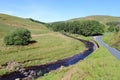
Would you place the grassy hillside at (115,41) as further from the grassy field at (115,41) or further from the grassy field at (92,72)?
the grassy field at (92,72)

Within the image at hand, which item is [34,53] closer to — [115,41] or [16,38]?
[16,38]

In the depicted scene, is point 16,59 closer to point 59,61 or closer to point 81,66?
point 59,61

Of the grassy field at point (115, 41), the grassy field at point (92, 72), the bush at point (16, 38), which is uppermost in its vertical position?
the bush at point (16, 38)

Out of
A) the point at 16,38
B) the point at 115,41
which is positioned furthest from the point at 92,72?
the point at 115,41

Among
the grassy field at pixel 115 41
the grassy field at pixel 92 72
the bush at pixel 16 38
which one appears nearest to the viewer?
the grassy field at pixel 92 72

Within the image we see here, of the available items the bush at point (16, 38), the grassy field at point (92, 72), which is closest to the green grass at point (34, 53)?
the bush at point (16, 38)

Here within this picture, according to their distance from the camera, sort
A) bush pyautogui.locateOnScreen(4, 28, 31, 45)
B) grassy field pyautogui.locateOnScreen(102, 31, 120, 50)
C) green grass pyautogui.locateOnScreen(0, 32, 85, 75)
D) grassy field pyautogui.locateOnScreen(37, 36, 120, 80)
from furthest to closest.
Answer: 1. grassy field pyautogui.locateOnScreen(102, 31, 120, 50)
2. bush pyautogui.locateOnScreen(4, 28, 31, 45)
3. green grass pyautogui.locateOnScreen(0, 32, 85, 75)
4. grassy field pyautogui.locateOnScreen(37, 36, 120, 80)

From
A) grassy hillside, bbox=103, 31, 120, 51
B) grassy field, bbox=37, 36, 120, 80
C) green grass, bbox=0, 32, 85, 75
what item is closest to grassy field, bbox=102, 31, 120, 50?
grassy hillside, bbox=103, 31, 120, 51

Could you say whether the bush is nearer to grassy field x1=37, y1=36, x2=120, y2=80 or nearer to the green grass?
the green grass

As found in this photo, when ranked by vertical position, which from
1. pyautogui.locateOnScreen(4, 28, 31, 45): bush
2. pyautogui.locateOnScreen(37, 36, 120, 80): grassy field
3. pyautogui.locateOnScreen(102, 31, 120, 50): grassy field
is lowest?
pyautogui.locateOnScreen(102, 31, 120, 50): grassy field

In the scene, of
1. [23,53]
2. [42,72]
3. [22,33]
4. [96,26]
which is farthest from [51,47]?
[96,26]

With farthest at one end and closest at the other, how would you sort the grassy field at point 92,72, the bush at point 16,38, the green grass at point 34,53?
the bush at point 16,38 < the green grass at point 34,53 < the grassy field at point 92,72

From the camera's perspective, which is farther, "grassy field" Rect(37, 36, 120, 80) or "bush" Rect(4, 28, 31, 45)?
"bush" Rect(4, 28, 31, 45)

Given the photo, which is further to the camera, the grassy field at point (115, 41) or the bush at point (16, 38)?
the grassy field at point (115, 41)
